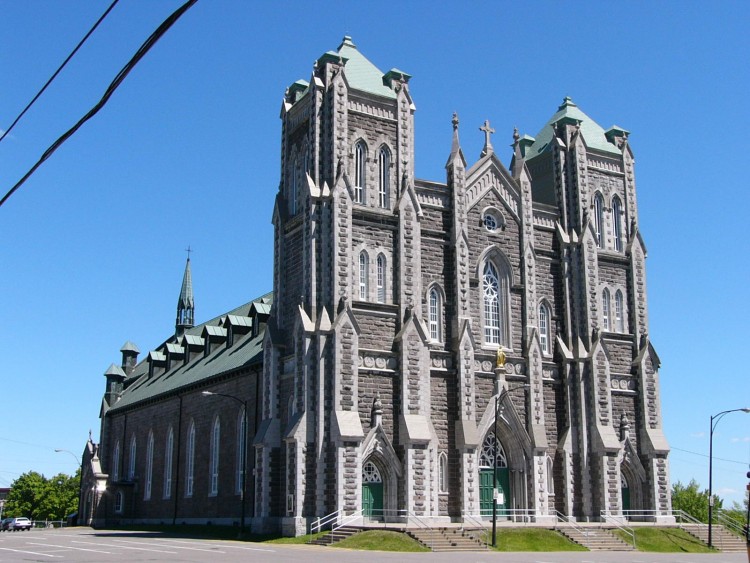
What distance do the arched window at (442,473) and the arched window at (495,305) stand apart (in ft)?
22.0

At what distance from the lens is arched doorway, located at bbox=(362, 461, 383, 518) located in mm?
41897

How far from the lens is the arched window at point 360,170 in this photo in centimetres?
4538

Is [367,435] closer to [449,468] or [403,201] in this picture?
[449,468]

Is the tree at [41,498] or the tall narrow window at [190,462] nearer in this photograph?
the tall narrow window at [190,462]

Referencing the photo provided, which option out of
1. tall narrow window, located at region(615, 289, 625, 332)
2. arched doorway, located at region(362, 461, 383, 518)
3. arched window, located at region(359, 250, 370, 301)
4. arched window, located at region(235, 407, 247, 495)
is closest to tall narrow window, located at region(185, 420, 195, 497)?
arched window, located at region(235, 407, 247, 495)

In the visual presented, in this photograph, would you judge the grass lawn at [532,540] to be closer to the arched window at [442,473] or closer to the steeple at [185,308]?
the arched window at [442,473]

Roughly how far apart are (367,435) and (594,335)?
14836 mm

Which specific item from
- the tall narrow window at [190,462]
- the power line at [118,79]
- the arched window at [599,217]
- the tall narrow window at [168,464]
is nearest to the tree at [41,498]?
the tall narrow window at [168,464]

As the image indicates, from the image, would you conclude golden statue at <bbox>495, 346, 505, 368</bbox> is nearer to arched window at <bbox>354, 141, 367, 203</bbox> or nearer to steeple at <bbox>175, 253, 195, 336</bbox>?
arched window at <bbox>354, 141, 367, 203</bbox>

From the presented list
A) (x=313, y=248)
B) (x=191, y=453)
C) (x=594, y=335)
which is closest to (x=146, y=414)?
(x=191, y=453)

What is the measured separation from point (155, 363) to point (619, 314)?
38.1 metres

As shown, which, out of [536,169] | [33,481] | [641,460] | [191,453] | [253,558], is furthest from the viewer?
[33,481]

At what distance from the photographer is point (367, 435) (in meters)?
41.6

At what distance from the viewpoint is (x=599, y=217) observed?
52.8 meters
